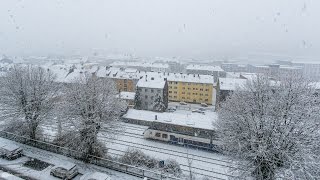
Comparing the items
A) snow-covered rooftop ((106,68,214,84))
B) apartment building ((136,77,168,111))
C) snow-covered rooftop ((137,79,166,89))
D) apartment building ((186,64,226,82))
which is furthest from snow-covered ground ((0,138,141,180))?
apartment building ((186,64,226,82))

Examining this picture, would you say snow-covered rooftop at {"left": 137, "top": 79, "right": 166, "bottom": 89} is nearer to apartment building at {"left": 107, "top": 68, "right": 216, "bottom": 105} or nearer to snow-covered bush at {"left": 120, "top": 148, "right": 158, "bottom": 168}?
apartment building at {"left": 107, "top": 68, "right": 216, "bottom": 105}

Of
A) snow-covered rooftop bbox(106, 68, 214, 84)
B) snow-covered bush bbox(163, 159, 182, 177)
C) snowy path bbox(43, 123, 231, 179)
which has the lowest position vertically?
snowy path bbox(43, 123, 231, 179)

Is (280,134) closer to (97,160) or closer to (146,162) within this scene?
(146,162)

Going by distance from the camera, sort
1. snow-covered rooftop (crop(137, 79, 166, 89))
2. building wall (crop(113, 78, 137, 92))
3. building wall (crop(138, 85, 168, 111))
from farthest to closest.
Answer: building wall (crop(113, 78, 137, 92))
snow-covered rooftop (crop(137, 79, 166, 89))
building wall (crop(138, 85, 168, 111))

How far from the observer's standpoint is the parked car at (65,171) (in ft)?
50.1

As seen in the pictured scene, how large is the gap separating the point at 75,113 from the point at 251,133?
46.5 ft

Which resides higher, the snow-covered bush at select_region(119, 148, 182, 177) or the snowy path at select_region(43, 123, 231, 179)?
the snow-covered bush at select_region(119, 148, 182, 177)

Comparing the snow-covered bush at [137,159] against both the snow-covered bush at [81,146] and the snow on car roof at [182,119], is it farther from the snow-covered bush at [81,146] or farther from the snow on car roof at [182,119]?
the snow on car roof at [182,119]

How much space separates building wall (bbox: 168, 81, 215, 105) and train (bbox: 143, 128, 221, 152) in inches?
1250

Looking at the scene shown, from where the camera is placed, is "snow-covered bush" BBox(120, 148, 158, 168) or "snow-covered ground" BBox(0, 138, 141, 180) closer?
"snow-covered ground" BBox(0, 138, 141, 180)

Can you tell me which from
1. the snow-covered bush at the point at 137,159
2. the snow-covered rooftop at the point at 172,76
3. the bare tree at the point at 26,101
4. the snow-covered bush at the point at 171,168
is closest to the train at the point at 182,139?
the snow-covered bush at the point at 171,168

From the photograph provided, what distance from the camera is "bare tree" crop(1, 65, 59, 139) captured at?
72.1ft

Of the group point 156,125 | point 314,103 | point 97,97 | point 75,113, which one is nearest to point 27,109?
point 75,113

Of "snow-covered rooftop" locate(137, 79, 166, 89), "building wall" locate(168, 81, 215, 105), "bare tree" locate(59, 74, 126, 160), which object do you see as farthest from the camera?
"building wall" locate(168, 81, 215, 105)
